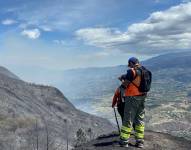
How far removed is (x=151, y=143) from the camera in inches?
1016

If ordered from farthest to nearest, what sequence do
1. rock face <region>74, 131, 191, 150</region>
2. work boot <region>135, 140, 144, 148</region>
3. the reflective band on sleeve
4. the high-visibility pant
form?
rock face <region>74, 131, 191, 150</region> < the reflective band on sleeve < work boot <region>135, 140, 144, 148</region> < the high-visibility pant

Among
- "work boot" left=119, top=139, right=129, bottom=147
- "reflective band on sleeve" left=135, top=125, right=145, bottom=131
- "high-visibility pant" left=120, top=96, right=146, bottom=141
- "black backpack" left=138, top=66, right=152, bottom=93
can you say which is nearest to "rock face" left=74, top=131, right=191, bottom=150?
"work boot" left=119, top=139, right=129, bottom=147

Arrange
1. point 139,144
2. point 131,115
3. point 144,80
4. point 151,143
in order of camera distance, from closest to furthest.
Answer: point 144,80 < point 131,115 < point 139,144 < point 151,143

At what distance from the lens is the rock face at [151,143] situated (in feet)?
81.7

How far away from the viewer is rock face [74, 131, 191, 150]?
980 inches

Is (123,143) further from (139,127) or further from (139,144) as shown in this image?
(139,127)

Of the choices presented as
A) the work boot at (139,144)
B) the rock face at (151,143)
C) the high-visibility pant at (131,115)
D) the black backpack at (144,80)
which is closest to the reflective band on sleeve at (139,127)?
the high-visibility pant at (131,115)

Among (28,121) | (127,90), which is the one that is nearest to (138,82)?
(127,90)

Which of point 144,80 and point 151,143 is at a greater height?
point 144,80

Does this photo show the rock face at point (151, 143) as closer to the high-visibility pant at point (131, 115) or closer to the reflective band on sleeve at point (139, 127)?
the high-visibility pant at point (131, 115)

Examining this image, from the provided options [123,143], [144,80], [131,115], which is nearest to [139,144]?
[123,143]

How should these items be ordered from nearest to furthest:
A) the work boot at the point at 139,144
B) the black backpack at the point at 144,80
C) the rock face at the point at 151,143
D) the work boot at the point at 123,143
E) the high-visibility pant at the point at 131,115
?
1. the black backpack at the point at 144,80
2. the high-visibility pant at the point at 131,115
3. the work boot at the point at 123,143
4. the work boot at the point at 139,144
5. the rock face at the point at 151,143

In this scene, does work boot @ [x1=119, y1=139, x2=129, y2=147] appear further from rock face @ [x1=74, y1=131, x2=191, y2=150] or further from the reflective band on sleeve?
the reflective band on sleeve

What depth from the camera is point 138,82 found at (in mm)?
23766
